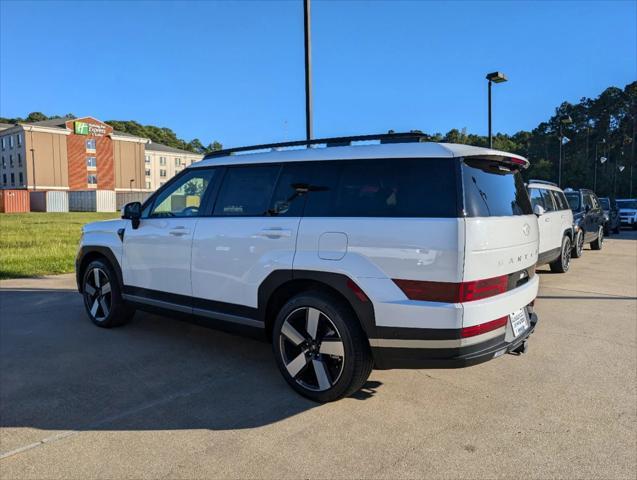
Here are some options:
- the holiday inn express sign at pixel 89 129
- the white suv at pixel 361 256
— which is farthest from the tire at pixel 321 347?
the holiday inn express sign at pixel 89 129

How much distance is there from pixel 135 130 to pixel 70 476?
416 ft

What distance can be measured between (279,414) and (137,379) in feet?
4.62

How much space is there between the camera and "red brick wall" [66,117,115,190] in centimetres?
7000

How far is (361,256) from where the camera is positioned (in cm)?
338

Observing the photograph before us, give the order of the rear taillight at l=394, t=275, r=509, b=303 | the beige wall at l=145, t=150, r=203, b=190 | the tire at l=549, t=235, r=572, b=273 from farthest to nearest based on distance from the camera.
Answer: the beige wall at l=145, t=150, r=203, b=190, the tire at l=549, t=235, r=572, b=273, the rear taillight at l=394, t=275, r=509, b=303

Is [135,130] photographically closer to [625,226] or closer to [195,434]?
[625,226]

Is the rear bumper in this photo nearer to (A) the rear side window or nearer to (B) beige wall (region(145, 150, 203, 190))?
(A) the rear side window

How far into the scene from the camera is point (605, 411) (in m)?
3.57

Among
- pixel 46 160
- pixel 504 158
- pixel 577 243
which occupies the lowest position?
pixel 577 243

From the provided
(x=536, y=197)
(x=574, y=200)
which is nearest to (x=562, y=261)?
(x=536, y=197)

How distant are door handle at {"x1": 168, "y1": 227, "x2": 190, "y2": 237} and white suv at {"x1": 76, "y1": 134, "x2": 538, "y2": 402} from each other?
0.03 ft

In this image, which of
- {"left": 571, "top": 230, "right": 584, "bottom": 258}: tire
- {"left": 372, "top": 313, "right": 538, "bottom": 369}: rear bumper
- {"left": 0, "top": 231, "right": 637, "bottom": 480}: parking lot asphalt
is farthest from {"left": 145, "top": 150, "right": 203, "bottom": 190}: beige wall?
{"left": 372, "top": 313, "right": 538, "bottom": 369}: rear bumper

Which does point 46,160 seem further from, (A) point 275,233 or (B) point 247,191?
(A) point 275,233

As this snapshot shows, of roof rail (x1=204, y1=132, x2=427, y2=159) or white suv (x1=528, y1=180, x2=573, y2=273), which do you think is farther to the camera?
white suv (x1=528, y1=180, x2=573, y2=273)
